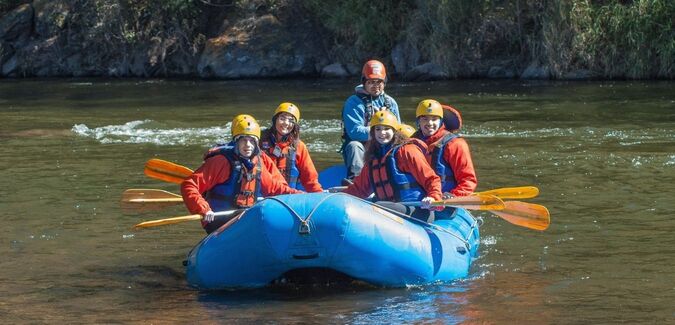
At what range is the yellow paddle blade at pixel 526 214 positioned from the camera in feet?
26.2

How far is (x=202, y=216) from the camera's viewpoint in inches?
299

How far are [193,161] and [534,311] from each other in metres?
7.12

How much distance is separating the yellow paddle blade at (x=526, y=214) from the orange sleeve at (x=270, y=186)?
144 centimetres

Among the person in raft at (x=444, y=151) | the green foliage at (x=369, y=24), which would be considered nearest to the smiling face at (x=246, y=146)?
the person in raft at (x=444, y=151)

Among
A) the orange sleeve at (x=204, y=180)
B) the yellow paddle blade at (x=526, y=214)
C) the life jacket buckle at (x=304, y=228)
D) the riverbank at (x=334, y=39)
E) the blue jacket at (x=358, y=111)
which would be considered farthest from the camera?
the riverbank at (x=334, y=39)

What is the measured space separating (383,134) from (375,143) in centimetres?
10

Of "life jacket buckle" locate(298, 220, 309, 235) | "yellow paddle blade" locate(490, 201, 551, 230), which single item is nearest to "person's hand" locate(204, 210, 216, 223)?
"life jacket buckle" locate(298, 220, 309, 235)

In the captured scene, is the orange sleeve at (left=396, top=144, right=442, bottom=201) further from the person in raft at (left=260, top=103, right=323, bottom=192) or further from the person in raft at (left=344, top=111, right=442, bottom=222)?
the person in raft at (left=260, top=103, right=323, bottom=192)

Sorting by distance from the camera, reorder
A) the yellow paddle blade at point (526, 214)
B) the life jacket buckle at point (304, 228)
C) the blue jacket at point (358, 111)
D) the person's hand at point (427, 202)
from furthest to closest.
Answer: the blue jacket at point (358, 111) < the yellow paddle blade at point (526, 214) < the person's hand at point (427, 202) < the life jacket buckle at point (304, 228)

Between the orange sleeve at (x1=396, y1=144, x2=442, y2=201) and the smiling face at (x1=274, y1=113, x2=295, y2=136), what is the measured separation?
1.13 m

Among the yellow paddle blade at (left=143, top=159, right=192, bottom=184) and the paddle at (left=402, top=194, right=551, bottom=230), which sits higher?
the yellow paddle blade at (left=143, top=159, right=192, bottom=184)

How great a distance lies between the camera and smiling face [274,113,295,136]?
8648 mm

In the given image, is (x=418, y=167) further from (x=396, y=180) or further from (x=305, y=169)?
(x=305, y=169)

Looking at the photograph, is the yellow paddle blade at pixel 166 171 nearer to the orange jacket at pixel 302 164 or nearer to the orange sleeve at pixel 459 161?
the orange jacket at pixel 302 164
